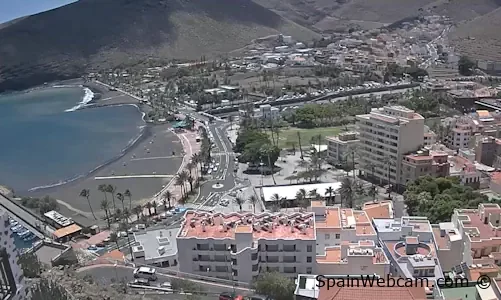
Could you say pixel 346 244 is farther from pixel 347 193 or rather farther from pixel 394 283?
pixel 347 193

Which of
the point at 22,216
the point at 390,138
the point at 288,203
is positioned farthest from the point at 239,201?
the point at 22,216

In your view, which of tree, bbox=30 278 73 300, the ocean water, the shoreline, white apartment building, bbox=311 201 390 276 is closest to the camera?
tree, bbox=30 278 73 300

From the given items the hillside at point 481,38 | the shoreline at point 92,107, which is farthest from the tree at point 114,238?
the hillside at point 481,38

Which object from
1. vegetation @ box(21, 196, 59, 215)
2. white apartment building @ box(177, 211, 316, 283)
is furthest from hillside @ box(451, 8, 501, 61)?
white apartment building @ box(177, 211, 316, 283)

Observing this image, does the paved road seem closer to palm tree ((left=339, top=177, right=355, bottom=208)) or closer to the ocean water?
the ocean water

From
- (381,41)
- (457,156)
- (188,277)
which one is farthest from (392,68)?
(188,277)

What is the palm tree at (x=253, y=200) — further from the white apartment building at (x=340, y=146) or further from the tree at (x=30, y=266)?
the tree at (x=30, y=266)
